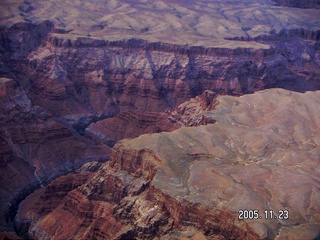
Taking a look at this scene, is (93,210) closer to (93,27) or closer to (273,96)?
(273,96)

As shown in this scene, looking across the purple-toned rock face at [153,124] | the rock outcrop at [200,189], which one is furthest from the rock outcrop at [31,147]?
the rock outcrop at [200,189]

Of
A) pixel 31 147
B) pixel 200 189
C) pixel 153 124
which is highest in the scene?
pixel 200 189

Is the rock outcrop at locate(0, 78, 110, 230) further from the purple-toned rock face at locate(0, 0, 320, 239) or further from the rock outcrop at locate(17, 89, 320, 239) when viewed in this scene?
the rock outcrop at locate(17, 89, 320, 239)

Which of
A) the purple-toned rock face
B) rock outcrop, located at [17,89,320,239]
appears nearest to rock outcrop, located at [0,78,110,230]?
the purple-toned rock face

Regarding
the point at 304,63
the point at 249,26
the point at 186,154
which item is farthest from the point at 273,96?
the point at 249,26

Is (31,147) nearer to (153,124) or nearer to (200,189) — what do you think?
(153,124)

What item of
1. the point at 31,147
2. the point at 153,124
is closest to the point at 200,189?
the point at 153,124
